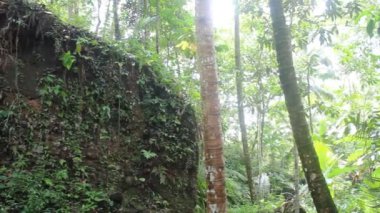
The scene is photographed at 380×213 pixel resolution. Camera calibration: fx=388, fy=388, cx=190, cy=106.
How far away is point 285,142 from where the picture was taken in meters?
16.9

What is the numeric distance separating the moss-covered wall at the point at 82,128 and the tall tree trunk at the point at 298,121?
3.01 meters

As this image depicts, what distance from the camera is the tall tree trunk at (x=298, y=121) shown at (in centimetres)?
407

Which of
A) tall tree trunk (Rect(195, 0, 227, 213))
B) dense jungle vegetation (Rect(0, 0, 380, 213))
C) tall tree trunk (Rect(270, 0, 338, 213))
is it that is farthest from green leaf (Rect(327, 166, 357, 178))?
tall tree trunk (Rect(195, 0, 227, 213))

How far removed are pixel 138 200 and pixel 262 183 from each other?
20.4ft

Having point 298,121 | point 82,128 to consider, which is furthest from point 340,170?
point 82,128

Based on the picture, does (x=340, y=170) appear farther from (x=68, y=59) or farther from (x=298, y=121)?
(x=68, y=59)

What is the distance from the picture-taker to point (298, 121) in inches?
167

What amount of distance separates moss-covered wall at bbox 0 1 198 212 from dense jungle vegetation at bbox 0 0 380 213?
0.20 ft

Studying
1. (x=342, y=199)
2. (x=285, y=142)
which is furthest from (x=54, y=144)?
(x=285, y=142)

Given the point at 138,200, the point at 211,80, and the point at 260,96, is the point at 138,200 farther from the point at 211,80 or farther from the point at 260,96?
the point at 260,96

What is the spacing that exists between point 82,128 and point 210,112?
2433 mm

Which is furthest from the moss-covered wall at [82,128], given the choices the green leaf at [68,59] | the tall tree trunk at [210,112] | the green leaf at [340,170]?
the green leaf at [340,170]

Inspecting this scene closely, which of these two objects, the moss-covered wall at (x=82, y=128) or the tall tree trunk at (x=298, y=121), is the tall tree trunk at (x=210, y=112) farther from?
the moss-covered wall at (x=82, y=128)

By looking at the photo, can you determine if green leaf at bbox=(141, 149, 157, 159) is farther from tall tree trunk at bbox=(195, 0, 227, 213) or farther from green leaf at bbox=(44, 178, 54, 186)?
tall tree trunk at bbox=(195, 0, 227, 213)
